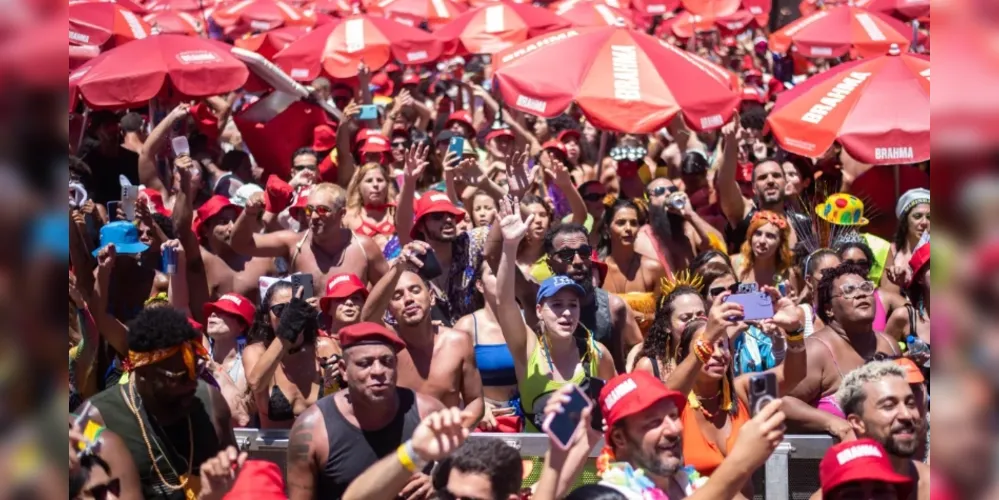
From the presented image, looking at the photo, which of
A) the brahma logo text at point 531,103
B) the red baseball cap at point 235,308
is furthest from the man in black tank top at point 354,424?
the brahma logo text at point 531,103

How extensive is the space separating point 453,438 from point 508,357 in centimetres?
231

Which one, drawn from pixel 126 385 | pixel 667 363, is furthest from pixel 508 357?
pixel 126 385

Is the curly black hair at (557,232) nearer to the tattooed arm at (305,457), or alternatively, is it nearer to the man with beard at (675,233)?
the man with beard at (675,233)

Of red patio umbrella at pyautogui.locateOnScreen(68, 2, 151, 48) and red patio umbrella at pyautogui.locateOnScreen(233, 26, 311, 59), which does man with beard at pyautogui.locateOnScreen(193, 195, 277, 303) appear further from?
red patio umbrella at pyautogui.locateOnScreen(233, 26, 311, 59)

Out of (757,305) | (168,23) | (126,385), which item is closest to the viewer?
(126,385)

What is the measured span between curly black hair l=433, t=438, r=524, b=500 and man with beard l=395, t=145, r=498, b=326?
3.04 m

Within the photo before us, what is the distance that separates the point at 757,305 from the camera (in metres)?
4.86

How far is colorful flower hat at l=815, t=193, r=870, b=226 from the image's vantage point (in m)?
8.12

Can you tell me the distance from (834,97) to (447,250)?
9.42 feet

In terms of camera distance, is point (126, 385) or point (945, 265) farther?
point (126, 385)

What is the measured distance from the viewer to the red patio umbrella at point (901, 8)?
13.5 metres

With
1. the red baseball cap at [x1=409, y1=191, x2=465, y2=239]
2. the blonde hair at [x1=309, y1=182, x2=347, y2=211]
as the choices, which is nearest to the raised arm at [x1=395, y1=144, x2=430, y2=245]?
the red baseball cap at [x1=409, y1=191, x2=465, y2=239]

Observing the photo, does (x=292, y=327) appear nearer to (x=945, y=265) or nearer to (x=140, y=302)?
(x=140, y=302)

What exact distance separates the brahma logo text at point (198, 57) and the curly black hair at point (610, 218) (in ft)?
10.6
